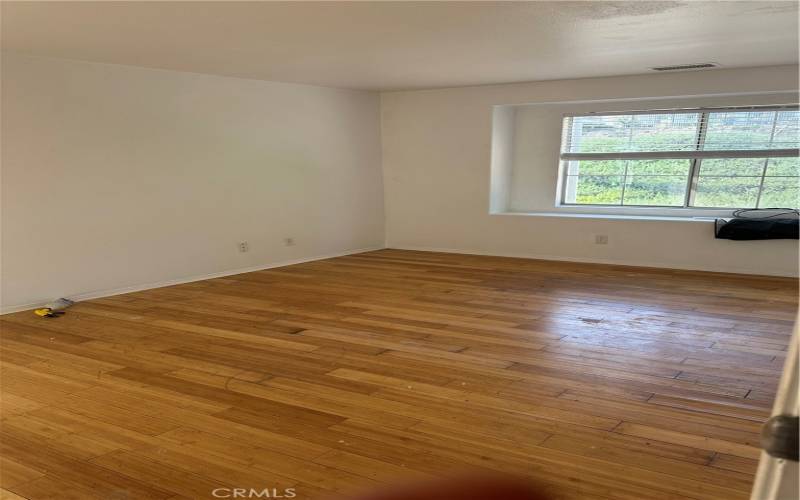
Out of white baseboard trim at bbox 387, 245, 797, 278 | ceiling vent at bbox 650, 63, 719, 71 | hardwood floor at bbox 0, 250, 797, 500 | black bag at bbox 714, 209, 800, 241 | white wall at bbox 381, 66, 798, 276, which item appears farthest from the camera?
white baseboard trim at bbox 387, 245, 797, 278

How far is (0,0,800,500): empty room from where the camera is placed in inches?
89.9

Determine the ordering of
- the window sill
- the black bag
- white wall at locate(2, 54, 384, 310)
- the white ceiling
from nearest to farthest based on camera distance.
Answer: the white ceiling → white wall at locate(2, 54, 384, 310) → the black bag → the window sill

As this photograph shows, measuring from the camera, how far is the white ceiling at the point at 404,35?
10.0ft

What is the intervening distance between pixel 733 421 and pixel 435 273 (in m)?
3.65

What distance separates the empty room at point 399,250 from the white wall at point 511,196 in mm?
31

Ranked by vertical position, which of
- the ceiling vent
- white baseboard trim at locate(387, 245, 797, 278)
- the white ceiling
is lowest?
white baseboard trim at locate(387, 245, 797, 278)

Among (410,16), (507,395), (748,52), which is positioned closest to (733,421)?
(507,395)

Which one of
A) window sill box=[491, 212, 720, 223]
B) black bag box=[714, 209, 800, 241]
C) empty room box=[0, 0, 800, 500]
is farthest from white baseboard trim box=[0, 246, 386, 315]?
black bag box=[714, 209, 800, 241]
